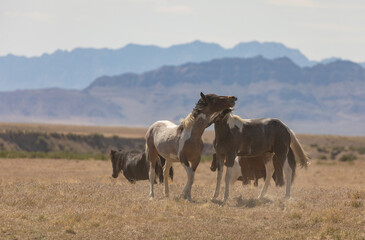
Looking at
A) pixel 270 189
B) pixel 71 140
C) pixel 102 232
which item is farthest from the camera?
pixel 71 140

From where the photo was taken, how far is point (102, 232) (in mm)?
11570

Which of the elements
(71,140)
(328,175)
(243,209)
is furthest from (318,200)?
(71,140)

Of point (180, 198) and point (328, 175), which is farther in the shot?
point (328, 175)

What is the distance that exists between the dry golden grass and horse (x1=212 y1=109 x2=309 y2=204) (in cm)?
90

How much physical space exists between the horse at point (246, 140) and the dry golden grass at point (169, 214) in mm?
896

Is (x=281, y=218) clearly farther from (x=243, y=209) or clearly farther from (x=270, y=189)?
(x=270, y=189)

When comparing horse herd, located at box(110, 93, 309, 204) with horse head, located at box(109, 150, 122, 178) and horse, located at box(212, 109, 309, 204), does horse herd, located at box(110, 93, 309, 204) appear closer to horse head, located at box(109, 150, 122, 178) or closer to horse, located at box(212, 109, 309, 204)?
horse, located at box(212, 109, 309, 204)

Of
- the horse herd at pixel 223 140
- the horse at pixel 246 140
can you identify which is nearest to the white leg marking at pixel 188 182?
the horse herd at pixel 223 140

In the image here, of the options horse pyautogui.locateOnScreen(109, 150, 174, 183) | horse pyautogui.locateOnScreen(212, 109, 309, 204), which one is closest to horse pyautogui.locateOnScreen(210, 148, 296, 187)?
horse pyautogui.locateOnScreen(109, 150, 174, 183)

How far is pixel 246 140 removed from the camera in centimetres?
1548

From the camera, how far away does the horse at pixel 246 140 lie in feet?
50.2

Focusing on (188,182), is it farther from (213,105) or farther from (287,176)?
(287,176)

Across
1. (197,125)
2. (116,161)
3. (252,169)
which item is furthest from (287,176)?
(116,161)

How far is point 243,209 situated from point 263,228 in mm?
2095
